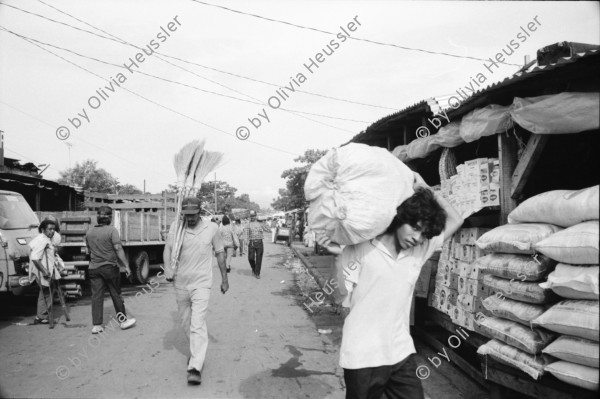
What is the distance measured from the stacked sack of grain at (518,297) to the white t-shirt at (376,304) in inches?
52.6

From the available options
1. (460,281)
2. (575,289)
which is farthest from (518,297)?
(460,281)

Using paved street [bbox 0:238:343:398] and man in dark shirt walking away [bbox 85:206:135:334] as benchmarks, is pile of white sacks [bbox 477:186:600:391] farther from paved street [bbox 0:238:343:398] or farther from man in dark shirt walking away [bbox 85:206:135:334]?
man in dark shirt walking away [bbox 85:206:135:334]

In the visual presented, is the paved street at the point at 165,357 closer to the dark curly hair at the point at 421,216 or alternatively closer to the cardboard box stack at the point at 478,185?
the cardboard box stack at the point at 478,185

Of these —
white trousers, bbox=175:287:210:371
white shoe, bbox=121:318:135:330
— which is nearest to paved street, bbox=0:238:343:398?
white shoe, bbox=121:318:135:330

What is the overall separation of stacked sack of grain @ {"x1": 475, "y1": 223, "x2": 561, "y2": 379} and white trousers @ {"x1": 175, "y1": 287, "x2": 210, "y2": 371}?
9.24 feet

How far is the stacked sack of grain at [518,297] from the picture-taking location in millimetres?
3145

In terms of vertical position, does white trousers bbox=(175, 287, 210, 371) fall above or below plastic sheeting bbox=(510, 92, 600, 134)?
below

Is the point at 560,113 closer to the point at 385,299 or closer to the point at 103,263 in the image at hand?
the point at 385,299

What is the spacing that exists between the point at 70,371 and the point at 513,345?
461 centimetres

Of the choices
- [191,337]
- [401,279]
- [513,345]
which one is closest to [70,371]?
[191,337]

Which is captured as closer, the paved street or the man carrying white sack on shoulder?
the man carrying white sack on shoulder

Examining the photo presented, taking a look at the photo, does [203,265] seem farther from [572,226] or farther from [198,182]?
[572,226]

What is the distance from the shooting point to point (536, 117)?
341 cm

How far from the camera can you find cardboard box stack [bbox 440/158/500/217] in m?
4.43
